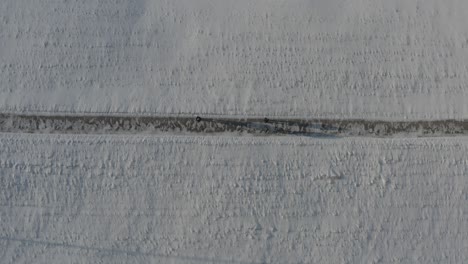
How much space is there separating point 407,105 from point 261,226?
2235 mm

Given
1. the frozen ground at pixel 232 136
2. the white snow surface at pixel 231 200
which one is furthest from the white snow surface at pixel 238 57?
the white snow surface at pixel 231 200

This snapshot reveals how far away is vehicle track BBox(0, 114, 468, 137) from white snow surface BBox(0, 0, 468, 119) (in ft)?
0.31

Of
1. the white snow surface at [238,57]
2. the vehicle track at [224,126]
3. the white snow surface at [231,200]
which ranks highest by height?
the white snow surface at [238,57]

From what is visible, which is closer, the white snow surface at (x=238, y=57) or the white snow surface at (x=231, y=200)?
the white snow surface at (x=231, y=200)

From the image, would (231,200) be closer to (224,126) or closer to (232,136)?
(232,136)

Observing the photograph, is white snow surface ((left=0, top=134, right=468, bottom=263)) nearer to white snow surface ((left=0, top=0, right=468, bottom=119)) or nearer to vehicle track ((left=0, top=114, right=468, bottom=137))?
vehicle track ((left=0, top=114, right=468, bottom=137))

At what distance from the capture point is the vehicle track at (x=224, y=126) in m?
4.77

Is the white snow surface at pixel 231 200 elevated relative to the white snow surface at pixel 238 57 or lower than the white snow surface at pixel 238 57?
lower

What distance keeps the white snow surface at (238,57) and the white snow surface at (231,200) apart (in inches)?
16.9

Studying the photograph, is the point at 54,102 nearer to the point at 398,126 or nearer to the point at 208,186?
the point at 208,186

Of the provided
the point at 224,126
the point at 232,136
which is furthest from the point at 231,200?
the point at 224,126

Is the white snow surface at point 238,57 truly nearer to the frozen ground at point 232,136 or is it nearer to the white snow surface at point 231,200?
the frozen ground at point 232,136

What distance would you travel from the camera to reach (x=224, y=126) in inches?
189

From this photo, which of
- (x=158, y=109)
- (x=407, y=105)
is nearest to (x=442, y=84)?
(x=407, y=105)
